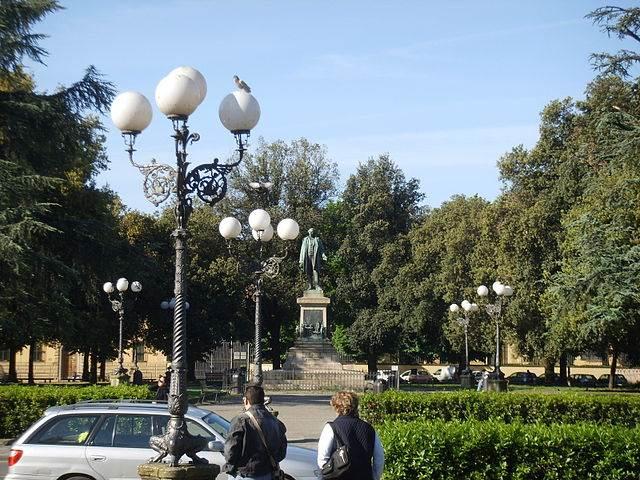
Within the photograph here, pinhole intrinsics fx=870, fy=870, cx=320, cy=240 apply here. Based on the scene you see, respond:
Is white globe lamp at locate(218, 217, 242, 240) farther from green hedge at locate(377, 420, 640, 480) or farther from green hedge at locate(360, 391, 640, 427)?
green hedge at locate(377, 420, 640, 480)

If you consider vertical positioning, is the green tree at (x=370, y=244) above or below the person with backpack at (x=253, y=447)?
above

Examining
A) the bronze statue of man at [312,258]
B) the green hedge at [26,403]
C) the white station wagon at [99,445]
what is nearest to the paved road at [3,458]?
the green hedge at [26,403]

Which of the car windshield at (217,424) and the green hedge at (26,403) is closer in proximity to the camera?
the car windshield at (217,424)

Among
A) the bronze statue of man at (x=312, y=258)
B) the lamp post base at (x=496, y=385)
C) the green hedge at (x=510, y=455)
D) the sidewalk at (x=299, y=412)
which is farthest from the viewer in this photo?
the bronze statue of man at (x=312, y=258)

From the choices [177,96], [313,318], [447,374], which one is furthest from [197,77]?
[447,374]

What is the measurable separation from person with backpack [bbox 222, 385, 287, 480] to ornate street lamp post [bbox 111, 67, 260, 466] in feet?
2.96

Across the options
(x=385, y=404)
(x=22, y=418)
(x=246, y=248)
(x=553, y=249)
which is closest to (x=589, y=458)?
(x=385, y=404)

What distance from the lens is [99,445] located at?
35.7 feet

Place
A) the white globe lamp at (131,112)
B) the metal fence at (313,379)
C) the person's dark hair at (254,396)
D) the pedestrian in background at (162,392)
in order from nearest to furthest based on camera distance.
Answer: the person's dark hair at (254,396) → the white globe lamp at (131,112) → the pedestrian in background at (162,392) → the metal fence at (313,379)

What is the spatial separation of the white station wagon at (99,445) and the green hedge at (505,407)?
785cm

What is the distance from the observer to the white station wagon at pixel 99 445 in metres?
10.6

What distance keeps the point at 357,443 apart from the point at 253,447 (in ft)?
3.19

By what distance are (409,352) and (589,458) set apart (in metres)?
63.2

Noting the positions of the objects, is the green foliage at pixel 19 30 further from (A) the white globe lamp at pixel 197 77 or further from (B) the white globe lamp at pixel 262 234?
(A) the white globe lamp at pixel 197 77
